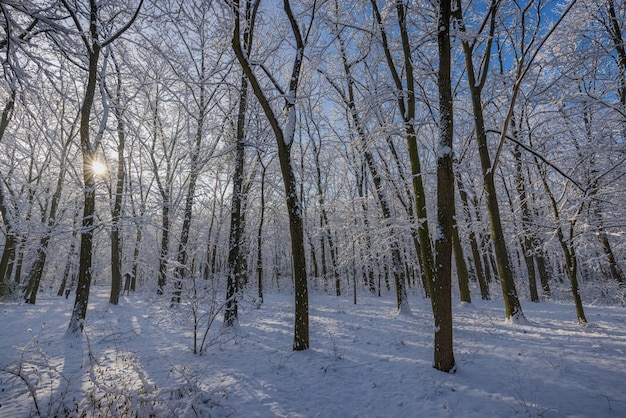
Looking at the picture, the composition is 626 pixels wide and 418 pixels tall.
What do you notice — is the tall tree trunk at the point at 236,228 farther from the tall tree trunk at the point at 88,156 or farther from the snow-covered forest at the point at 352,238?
the tall tree trunk at the point at 88,156

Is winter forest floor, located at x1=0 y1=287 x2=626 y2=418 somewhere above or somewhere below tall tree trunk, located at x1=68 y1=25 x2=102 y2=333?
below

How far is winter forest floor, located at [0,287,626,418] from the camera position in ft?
11.6

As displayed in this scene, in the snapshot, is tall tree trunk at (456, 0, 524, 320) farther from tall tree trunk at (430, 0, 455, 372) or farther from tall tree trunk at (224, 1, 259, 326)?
tall tree trunk at (224, 1, 259, 326)

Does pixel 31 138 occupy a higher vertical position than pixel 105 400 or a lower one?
higher

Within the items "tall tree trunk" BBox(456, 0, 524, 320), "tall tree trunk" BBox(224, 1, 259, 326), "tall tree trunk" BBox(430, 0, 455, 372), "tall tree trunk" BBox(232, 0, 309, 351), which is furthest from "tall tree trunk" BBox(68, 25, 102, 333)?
"tall tree trunk" BBox(456, 0, 524, 320)

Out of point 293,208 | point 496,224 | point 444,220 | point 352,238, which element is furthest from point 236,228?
→ point 496,224

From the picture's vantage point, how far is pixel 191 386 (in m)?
3.96

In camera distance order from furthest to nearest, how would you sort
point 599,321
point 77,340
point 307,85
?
point 307,85 < point 599,321 < point 77,340

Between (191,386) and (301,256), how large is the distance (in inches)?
123

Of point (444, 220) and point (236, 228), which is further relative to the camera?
point (236, 228)

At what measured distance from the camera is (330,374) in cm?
488

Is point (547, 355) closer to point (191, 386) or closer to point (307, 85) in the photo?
point (191, 386)

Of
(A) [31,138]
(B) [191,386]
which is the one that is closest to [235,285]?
(B) [191,386]

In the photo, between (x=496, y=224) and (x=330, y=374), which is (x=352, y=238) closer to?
(x=496, y=224)
